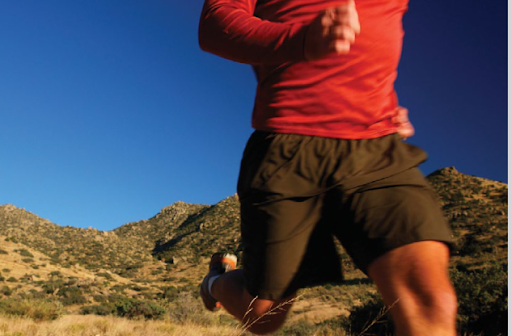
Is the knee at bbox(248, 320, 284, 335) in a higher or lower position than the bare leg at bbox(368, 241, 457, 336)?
lower

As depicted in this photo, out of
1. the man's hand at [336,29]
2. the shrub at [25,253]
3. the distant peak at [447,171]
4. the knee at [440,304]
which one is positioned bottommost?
the shrub at [25,253]

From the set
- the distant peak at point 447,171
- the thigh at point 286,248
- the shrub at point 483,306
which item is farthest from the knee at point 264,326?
the distant peak at point 447,171

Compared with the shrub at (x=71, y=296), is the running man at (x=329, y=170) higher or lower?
higher

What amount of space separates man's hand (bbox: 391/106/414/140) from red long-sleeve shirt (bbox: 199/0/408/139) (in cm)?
5

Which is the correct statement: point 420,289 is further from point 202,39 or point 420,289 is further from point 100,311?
point 100,311

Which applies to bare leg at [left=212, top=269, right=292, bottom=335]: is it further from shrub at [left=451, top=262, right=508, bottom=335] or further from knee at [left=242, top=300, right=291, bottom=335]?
shrub at [left=451, top=262, right=508, bottom=335]

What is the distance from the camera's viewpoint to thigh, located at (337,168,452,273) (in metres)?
1.42

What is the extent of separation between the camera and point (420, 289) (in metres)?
1.36

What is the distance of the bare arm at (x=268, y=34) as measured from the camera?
1206 millimetres

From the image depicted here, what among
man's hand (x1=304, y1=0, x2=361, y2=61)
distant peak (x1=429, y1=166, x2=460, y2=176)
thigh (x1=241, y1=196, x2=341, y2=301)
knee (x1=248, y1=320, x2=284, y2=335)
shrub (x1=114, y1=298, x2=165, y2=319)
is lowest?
shrub (x1=114, y1=298, x2=165, y2=319)

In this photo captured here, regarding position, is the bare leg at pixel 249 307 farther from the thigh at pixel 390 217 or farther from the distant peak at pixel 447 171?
the distant peak at pixel 447 171

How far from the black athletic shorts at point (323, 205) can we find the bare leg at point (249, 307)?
0.09 metres

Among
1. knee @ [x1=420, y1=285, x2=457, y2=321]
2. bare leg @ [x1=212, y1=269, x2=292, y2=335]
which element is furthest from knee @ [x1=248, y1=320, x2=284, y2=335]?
knee @ [x1=420, y1=285, x2=457, y2=321]

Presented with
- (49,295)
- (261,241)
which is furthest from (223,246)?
(261,241)
